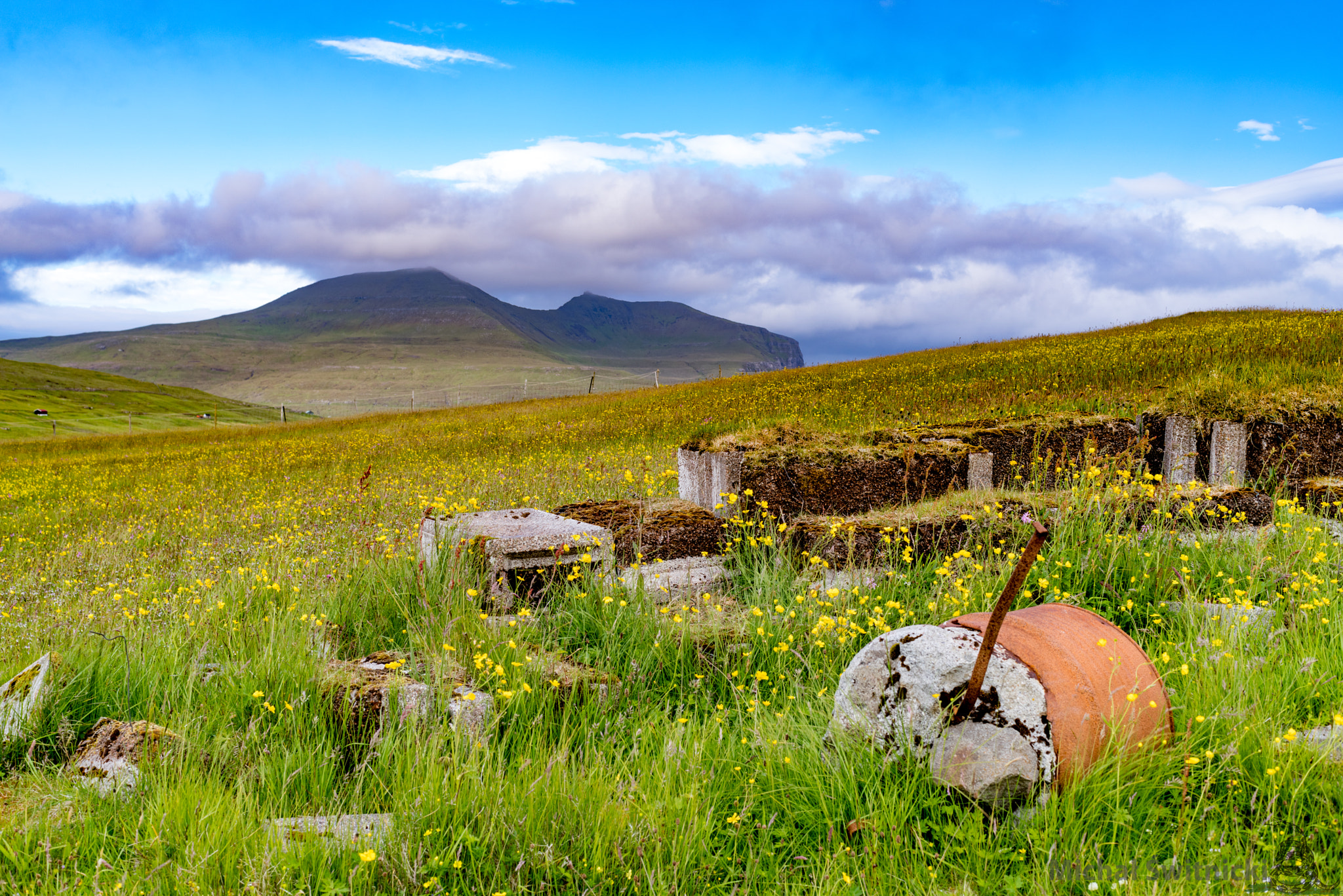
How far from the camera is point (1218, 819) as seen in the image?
2.58 meters

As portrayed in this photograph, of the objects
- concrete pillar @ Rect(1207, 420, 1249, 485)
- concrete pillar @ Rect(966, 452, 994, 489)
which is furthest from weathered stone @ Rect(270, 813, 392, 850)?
concrete pillar @ Rect(1207, 420, 1249, 485)

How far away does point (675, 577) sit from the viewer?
5160mm

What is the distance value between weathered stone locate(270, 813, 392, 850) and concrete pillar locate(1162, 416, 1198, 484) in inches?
276

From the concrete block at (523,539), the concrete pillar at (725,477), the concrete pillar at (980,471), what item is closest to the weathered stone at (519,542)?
the concrete block at (523,539)

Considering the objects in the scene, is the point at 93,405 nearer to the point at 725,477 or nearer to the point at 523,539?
the point at 523,539

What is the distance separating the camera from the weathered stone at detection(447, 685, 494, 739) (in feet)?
10.5

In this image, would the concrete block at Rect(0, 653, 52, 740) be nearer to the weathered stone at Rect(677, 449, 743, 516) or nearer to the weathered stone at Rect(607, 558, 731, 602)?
the weathered stone at Rect(607, 558, 731, 602)

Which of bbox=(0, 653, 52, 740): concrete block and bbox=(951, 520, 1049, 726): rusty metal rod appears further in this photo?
bbox=(0, 653, 52, 740): concrete block

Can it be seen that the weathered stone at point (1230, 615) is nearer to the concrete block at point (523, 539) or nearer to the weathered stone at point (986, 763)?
the weathered stone at point (986, 763)

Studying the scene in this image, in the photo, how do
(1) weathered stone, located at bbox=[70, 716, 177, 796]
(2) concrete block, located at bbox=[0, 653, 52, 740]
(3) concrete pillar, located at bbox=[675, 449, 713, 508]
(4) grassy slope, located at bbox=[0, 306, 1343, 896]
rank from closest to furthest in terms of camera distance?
(4) grassy slope, located at bbox=[0, 306, 1343, 896] → (1) weathered stone, located at bbox=[70, 716, 177, 796] → (2) concrete block, located at bbox=[0, 653, 52, 740] → (3) concrete pillar, located at bbox=[675, 449, 713, 508]

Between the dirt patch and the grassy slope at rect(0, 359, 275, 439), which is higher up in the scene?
the grassy slope at rect(0, 359, 275, 439)

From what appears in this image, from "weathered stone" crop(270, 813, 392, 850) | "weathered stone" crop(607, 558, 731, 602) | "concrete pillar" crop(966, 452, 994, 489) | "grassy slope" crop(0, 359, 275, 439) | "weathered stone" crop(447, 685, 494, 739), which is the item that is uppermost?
"grassy slope" crop(0, 359, 275, 439)

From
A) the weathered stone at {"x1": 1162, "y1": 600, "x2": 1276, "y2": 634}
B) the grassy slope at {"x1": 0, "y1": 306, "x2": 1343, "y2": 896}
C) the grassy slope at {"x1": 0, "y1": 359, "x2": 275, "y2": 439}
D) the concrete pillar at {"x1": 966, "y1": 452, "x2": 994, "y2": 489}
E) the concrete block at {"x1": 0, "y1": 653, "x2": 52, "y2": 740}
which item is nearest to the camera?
the grassy slope at {"x1": 0, "y1": 306, "x2": 1343, "y2": 896}

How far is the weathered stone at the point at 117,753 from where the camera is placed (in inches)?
111
